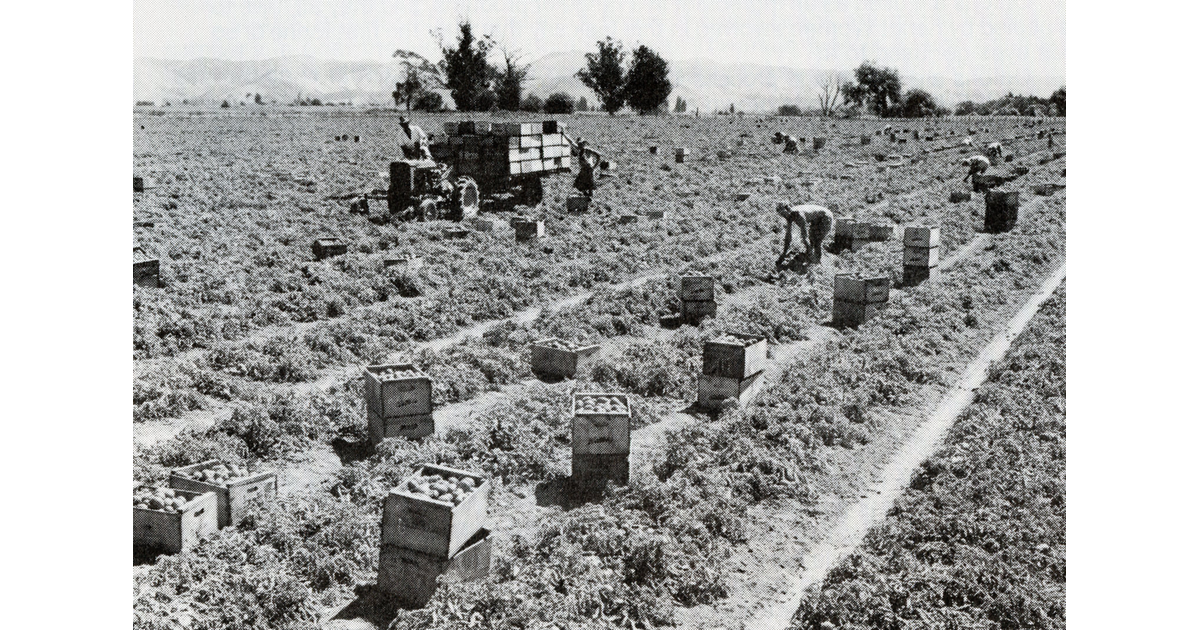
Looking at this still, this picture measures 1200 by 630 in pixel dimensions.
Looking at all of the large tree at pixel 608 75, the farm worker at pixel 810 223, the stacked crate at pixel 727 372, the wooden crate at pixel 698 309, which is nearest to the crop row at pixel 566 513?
the stacked crate at pixel 727 372

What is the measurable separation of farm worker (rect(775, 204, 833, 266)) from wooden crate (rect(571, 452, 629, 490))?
10.1 meters

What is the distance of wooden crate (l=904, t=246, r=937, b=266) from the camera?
58.4 feet

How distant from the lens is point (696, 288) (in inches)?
581

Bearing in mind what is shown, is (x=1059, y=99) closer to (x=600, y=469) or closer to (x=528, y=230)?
(x=528, y=230)

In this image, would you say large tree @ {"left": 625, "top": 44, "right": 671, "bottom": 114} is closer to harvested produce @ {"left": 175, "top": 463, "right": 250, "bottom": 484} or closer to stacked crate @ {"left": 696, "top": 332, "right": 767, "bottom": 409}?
stacked crate @ {"left": 696, "top": 332, "right": 767, "bottom": 409}

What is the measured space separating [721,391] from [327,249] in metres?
10.6

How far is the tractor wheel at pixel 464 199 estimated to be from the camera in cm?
2336

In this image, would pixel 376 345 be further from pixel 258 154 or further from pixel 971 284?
pixel 258 154

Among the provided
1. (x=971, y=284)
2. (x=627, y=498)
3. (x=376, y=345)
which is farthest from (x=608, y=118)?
(x=627, y=498)

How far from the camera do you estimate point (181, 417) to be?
10.4m

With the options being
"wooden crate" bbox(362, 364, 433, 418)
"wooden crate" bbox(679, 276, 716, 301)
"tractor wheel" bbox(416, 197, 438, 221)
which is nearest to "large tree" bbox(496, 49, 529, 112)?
"tractor wheel" bbox(416, 197, 438, 221)

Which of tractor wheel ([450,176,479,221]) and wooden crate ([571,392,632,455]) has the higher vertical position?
tractor wheel ([450,176,479,221])

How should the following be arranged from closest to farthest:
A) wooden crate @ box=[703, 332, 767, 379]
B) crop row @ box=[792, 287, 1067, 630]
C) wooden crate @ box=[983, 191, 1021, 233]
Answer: crop row @ box=[792, 287, 1067, 630] → wooden crate @ box=[703, 332, 767, 379] → wooden crate @ box=[983, 191, 1021, 233]

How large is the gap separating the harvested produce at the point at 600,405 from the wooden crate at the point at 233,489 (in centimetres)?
286
